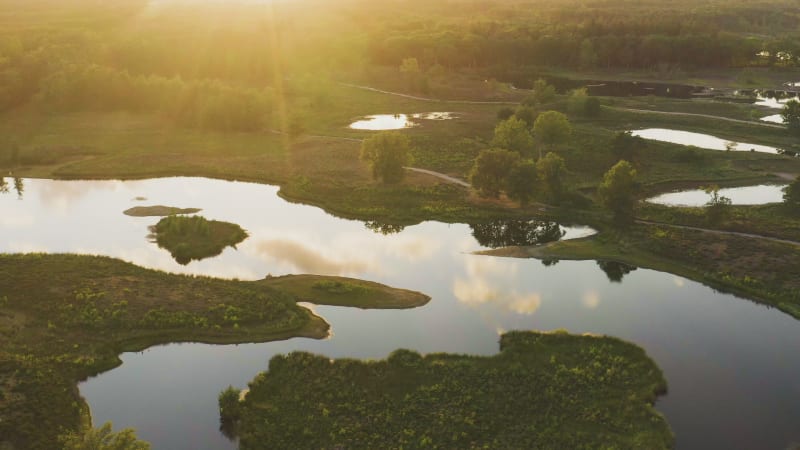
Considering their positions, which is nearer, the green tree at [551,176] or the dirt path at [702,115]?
the green tree at [551,176]

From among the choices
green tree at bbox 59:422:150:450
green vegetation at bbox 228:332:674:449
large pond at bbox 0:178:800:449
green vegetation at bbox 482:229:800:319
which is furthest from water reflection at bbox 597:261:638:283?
green tree at bbox 59:422:150:450

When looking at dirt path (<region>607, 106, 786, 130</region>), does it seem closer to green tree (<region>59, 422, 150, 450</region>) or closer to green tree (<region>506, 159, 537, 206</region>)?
green tree (<region>506, 159, 537, 206</region>)

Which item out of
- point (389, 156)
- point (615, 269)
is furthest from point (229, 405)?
point (389, 156)

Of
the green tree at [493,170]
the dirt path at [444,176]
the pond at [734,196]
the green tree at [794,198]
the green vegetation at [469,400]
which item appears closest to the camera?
the green vegetation at [469,400]

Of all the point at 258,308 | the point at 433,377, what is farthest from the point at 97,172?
the point at 433,377

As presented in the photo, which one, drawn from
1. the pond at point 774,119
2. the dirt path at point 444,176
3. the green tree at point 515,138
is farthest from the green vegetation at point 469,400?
the pond at point 774,119

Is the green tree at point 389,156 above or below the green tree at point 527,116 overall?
below

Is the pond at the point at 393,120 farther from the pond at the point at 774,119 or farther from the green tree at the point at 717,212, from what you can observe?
the green tree at the point at 717,212
